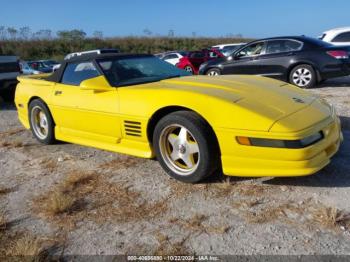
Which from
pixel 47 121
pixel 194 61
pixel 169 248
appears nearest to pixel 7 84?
pixel 47 121

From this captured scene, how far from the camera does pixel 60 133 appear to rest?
474 centimetres

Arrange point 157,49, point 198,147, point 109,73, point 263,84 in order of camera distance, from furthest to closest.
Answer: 1. point 157,49
2. point 109,73
3. point 263,84
4. point 198,147

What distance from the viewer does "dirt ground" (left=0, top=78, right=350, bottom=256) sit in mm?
2512

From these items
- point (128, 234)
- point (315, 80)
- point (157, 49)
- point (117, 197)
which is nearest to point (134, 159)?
point (117, 197)

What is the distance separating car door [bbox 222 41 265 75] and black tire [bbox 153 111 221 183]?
626 centimetres

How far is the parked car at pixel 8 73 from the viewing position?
8.73m

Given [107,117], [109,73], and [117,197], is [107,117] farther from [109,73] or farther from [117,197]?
[117,197]

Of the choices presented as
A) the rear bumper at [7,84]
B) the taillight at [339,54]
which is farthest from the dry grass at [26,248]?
the taillight at [339,54]

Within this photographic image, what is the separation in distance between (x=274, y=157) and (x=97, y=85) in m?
2.02

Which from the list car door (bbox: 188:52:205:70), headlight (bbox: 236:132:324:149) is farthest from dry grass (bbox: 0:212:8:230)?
car door (bbox: 188:52:205:70)

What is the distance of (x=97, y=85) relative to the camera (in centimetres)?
399

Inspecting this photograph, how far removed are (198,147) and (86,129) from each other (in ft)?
5.24

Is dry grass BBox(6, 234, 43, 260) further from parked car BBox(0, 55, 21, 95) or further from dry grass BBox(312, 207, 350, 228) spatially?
parked car BBox(0, 55, 21, 95)

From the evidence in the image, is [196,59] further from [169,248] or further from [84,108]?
[169,248]
